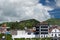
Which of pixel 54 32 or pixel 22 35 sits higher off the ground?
pixel 54 32

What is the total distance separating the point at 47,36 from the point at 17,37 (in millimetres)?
13048

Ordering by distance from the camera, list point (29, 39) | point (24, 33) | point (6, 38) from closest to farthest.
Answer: point (6, 38) < point (29, 39) < point (24, 33)

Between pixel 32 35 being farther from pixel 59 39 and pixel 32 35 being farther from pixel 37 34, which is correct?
pixel 59 39

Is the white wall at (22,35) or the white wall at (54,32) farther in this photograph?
the white wall at (54,32)

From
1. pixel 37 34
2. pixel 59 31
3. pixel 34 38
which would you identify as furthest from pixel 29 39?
pixel 59 31

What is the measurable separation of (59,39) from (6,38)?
77.5ft

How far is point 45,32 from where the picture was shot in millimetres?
92688

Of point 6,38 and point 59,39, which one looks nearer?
point 6,38

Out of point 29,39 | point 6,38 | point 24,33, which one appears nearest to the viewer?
point 6,38

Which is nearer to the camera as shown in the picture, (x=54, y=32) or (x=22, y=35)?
(x=22, y=35)

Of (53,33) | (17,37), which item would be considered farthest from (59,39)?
(17,37)

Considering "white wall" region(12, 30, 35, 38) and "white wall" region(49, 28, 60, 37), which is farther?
"white wall" region(49, 28, 60, 37)

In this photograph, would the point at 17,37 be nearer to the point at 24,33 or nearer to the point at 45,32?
the point at 24,33

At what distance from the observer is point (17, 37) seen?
88.2 m
